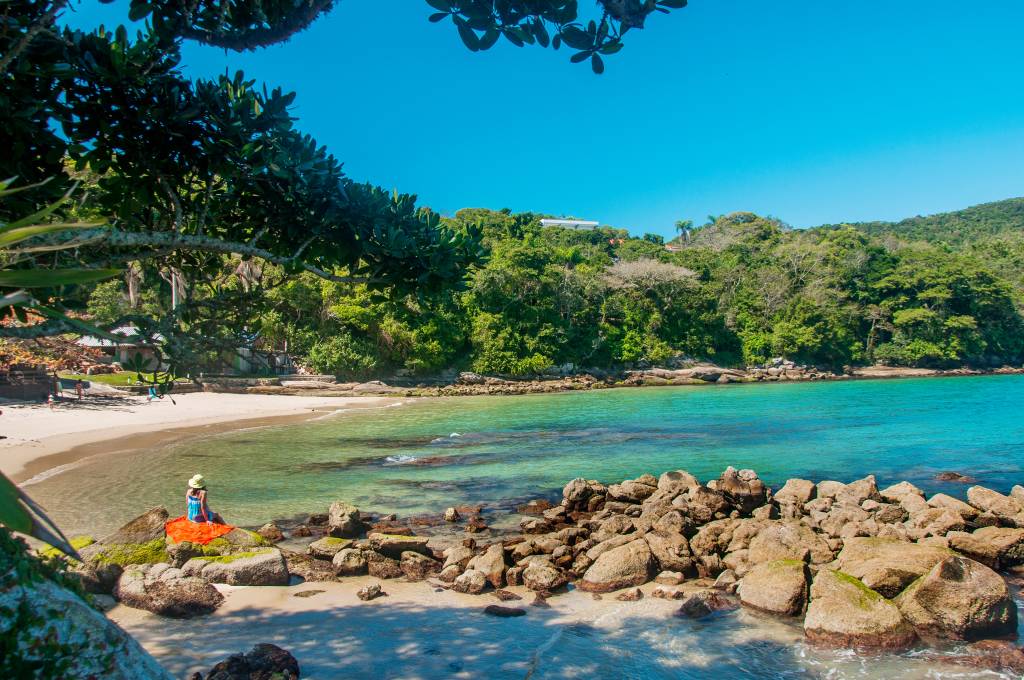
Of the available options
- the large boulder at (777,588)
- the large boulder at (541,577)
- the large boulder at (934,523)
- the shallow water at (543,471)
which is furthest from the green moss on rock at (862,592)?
the large boulder at (934,523)

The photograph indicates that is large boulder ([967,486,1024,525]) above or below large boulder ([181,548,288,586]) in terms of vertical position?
below

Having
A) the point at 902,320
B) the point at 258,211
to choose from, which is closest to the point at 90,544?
the point at 258,211

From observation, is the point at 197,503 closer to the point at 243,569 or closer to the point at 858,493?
the point at 243,569

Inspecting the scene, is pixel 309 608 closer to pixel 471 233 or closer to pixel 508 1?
pixel 471 233

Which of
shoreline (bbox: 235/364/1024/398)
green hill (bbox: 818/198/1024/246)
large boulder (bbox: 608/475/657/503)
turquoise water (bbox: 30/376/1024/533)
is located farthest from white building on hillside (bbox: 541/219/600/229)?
large boulder (bbox: 608/475/657/503)

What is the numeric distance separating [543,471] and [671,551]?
7.66 metres

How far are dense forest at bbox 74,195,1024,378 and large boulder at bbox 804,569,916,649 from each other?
38.3m

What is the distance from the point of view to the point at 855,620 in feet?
21.3

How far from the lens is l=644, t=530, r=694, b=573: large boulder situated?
28.7 feet

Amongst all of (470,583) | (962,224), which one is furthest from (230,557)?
(962,224)

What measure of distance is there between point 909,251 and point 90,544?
7244cm

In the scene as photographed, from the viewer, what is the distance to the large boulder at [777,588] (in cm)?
719

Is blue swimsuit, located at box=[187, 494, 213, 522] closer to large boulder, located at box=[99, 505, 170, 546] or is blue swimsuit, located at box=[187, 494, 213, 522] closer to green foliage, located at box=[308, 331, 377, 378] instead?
large boulder, located at box=[99, 505, 170, 546]

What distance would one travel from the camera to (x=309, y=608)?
23.7 ft
